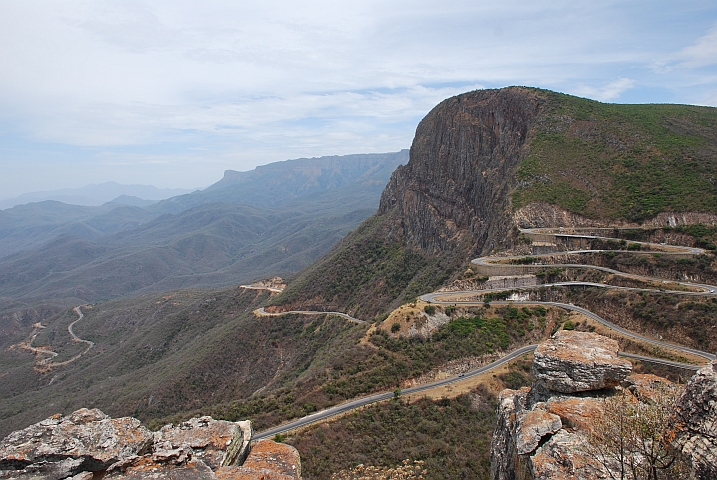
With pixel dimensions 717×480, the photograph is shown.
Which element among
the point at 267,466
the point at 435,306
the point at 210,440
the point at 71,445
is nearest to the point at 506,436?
the point at 267,466

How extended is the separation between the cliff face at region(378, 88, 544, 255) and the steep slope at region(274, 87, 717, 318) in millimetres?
247

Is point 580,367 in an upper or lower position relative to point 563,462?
upper

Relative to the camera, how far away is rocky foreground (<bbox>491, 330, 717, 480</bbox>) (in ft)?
29.0

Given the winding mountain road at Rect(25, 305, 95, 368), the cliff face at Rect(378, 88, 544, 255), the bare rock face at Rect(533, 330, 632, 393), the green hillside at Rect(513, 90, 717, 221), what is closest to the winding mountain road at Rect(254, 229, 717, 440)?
the green hillside at Rect(513, 90, 717, 221)

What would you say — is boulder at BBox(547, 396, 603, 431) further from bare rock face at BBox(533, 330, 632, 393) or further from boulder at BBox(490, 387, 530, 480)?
boulder at BBox(490, 387, 530, 480)

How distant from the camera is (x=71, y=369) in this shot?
99.7 metres

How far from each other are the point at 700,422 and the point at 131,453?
13.6 m

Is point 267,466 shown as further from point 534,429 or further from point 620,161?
point 620,161

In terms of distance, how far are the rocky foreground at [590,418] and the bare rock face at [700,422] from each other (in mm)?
19

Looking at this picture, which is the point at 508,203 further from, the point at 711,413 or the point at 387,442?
the point at 711,413

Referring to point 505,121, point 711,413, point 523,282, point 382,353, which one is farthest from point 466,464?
point 505,121

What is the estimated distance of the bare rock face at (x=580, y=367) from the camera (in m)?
14.7

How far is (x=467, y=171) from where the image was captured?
86938 millimetres

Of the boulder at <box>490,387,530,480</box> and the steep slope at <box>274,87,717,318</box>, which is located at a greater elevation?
the steep slope at <box>274,87,717,318</box>
